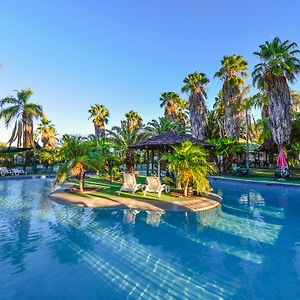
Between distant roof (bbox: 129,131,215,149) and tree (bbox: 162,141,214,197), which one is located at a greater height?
distant roof (bbox: 129,131,215,149)

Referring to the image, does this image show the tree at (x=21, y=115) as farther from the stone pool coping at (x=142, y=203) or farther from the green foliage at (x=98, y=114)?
the stone pool coping at (x=142, y=203)

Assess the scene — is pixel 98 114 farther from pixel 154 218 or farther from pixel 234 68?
pixel 154 218

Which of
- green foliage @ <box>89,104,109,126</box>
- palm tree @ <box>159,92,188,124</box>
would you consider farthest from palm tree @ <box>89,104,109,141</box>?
palm tree @ <box>159,92,188,124</box>

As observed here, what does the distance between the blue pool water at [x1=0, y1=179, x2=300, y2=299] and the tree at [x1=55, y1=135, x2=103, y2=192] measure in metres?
3.84

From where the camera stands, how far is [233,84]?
27578 millimetres

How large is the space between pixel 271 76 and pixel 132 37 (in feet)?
43.9

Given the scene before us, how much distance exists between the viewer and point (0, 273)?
469 centimetres

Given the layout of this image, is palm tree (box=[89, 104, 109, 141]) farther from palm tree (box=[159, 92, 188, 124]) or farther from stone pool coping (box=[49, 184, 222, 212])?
stone pool coping (box=[49, 184, 222, 212])

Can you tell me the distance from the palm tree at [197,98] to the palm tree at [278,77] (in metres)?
10.00

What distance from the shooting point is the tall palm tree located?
30.9 m

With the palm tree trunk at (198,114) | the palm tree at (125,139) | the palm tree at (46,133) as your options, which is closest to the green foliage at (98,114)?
the palm tree at (46,133)

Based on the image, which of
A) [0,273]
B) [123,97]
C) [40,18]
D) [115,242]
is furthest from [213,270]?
[123,97]

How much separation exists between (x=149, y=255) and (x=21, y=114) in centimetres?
3217

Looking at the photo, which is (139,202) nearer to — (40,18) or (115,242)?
(115,242)
